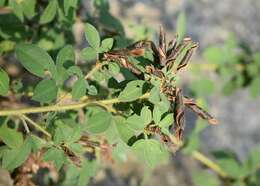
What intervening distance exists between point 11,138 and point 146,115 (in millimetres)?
379

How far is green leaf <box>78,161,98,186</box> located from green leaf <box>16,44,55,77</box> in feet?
1.17

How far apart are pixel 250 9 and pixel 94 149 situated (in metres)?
2.77

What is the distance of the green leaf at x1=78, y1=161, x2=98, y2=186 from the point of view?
5.01 feet

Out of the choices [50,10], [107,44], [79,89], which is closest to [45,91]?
[79,89]

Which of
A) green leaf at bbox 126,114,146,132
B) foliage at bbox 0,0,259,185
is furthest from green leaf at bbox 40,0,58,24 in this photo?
green leaf at bbox 126,114,146,132

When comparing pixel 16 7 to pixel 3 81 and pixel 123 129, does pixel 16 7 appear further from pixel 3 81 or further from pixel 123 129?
pixel 123 129

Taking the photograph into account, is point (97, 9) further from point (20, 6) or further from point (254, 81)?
point (254, 81)

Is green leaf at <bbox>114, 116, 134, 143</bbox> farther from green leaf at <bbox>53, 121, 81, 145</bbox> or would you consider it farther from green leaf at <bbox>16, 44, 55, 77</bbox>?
green leaf at <bbox>16, 44, 55, 77</bbox>

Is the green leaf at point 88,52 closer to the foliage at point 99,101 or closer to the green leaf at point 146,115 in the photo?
the foliage at point 99,101

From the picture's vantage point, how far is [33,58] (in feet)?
4.27

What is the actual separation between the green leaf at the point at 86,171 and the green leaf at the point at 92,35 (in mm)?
404

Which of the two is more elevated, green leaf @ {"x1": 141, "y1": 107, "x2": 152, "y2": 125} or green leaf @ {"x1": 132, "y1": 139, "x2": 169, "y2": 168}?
green leaf @ {"x1": 141, "y1": 107, "x2": 152, "y2": 125}

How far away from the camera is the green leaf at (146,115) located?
4.13 ft

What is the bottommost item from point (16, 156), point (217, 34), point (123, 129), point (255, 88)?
point (217, 34)
